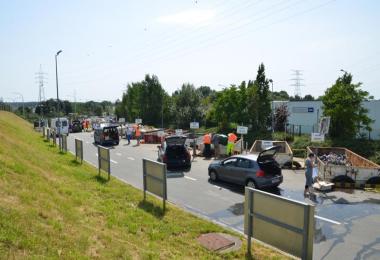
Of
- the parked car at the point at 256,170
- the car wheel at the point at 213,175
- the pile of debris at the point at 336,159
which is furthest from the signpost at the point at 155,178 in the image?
the pile of debris at the point at 336,159

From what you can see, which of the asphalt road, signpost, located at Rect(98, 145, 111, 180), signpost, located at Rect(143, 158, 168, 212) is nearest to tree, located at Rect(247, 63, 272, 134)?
the asphalt road

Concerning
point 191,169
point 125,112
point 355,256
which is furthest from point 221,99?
point 125,112

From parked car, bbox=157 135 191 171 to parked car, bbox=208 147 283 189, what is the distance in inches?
179

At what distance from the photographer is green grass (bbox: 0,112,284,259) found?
6402 mm

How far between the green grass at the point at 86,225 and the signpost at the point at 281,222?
901 mm

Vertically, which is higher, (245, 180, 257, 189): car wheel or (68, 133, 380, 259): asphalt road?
(245, 180, 257, 189): car wheel

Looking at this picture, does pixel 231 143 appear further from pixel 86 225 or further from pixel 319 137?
pixel 86 225

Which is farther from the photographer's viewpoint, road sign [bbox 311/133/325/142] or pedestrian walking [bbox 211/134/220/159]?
pedestrian walking [bbox 211/134/220/159]

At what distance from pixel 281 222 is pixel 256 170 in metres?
8.02

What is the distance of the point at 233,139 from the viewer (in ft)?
79.0

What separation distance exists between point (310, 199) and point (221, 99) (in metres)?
25.0

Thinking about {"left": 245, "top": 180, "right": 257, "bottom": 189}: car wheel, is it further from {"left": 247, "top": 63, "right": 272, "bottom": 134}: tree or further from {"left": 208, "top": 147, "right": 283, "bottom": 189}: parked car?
{"left": 247, "top": 63, "right": 272, "bottom": 134}: tree

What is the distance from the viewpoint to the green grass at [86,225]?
6402 millimetres

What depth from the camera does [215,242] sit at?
8.30m
